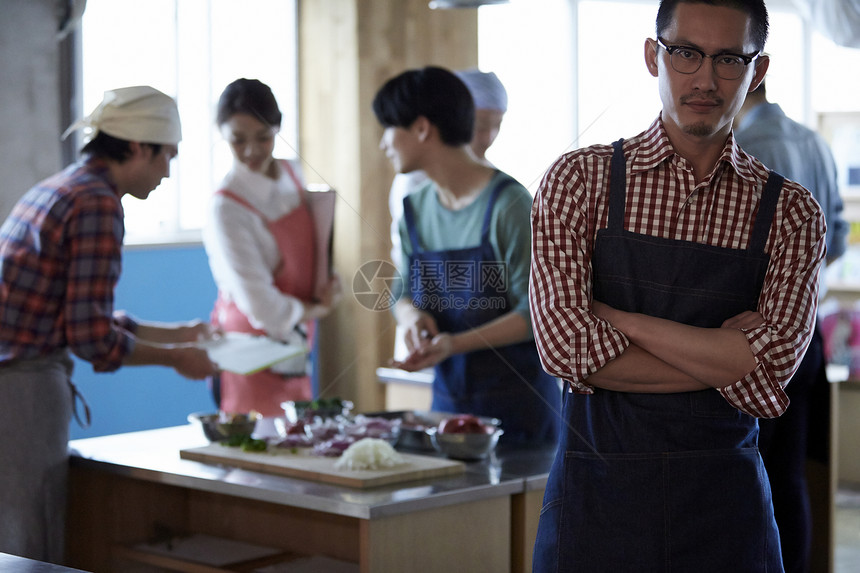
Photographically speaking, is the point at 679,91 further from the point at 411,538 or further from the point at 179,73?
the point at 179,73

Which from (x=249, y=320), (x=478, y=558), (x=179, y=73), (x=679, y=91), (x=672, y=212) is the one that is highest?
(x=179, y=73)

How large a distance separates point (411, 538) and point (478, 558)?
0.52 ft

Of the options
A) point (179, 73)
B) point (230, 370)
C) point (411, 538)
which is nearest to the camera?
point (411, 538)

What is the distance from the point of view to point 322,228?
256 cm

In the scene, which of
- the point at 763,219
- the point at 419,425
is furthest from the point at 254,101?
the point at 763,219

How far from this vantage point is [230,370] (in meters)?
2.79

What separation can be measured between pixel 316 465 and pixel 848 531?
114 inches

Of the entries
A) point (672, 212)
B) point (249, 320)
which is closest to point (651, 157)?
point (672, 212)

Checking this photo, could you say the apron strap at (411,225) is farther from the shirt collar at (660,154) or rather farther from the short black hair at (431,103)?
the shirt collar at (660,154)

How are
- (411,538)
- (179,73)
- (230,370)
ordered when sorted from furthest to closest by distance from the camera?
(179,73) → (230,370) → (411,538)

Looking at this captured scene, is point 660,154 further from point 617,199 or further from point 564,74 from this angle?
point 564,74

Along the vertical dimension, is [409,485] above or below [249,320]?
below

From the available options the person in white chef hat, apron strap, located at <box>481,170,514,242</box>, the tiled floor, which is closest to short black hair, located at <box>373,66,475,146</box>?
apron strap, located at <box>481,170,514,242</box>

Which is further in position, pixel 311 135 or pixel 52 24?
pixel 52 24
